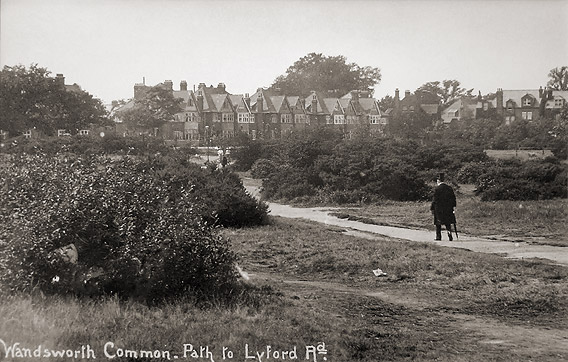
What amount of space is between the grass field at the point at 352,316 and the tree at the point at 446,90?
95.6m

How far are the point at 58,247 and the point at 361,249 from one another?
713cm

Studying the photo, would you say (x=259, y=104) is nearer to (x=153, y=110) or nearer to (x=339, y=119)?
(x=339, y=119)

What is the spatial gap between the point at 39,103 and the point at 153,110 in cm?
2641

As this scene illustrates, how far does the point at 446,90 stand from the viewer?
108 metres

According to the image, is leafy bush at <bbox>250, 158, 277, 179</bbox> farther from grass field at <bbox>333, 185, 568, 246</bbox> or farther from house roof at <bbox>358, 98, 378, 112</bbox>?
house roof at <bbox>358, 98, 378, 112</bbox>

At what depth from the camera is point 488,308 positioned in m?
9.19

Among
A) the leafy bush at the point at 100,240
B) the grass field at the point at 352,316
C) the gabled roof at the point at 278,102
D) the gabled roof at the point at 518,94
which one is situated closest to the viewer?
the grass field at the point at 352,316

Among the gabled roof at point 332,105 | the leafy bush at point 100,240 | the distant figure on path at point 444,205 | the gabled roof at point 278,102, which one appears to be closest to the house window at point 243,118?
the gabled roof at point 278,102

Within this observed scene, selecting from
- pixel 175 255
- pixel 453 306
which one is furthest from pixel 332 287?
pixel 175 255

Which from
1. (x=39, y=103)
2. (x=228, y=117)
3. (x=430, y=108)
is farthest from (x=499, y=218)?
(x=430, y=108)

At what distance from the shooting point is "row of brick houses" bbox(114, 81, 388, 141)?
63.4 metres

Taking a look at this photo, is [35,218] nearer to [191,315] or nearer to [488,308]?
[191,315]

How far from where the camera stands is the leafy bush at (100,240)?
8109 mm

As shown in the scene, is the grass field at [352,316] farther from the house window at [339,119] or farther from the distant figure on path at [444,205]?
the house window at [339,119]
